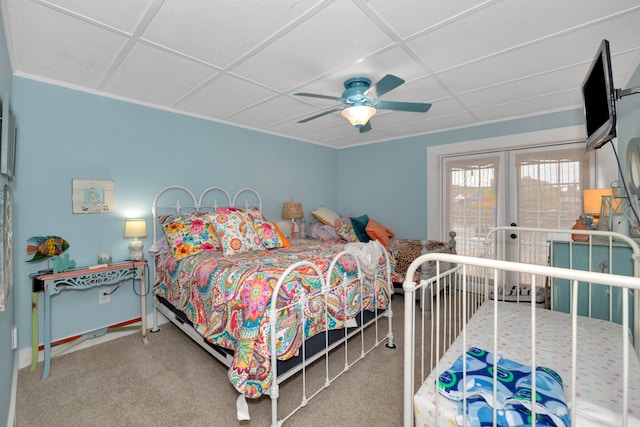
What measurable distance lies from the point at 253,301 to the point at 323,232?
8.97 feet

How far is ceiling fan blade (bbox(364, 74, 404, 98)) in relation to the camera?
1.86m

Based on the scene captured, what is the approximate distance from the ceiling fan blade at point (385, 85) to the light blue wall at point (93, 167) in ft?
7.18

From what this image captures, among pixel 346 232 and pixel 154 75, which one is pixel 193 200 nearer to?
pixel 154 75

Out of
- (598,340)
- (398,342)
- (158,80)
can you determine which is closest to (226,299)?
(398,342)

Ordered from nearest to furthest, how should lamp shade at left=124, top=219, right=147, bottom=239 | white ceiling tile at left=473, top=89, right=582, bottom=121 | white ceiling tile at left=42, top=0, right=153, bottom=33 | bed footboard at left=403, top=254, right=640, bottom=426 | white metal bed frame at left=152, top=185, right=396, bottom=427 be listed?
1. bed footboard at left=403, top=254, right=640, bottom=426
2. white ceiling tile at left=42, top=0, right=153, bottom=33
3. white metal bed frame at left=152, top=185, right=396, bottom=427
4. lamp shade at left=124, top=219, right=147, bottom=239
5. white ceiling tile at left=473, top=89, right=582, bottom=121

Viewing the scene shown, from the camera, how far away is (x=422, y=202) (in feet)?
14.1

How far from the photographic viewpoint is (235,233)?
279cm

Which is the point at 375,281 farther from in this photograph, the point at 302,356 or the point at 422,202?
the point at 422,202

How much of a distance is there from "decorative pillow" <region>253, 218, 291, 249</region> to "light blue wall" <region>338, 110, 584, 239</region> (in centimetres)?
217

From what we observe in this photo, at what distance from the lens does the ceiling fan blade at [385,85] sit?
1858 mm

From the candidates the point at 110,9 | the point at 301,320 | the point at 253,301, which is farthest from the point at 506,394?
the point at 110,9

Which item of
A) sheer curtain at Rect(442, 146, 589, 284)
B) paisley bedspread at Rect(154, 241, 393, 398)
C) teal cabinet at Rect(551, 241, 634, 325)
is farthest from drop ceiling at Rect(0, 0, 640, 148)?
paisley bedspread at Rect(154, 241, 393, 398)

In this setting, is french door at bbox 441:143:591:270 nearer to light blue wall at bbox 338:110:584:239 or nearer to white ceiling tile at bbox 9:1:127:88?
light blue wall at bbox 338:110:584:239

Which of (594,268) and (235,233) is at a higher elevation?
(235,233)
